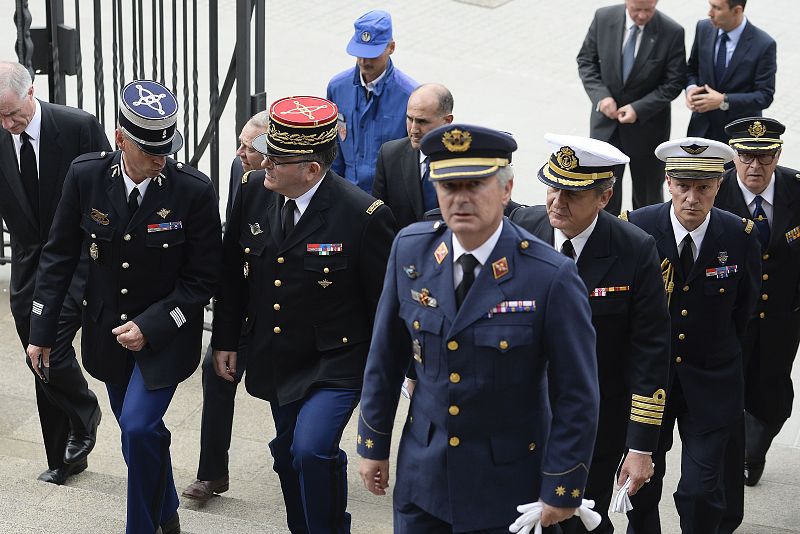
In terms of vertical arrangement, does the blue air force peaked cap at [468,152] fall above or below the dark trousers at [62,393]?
above

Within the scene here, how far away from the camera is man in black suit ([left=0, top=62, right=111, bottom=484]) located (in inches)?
225

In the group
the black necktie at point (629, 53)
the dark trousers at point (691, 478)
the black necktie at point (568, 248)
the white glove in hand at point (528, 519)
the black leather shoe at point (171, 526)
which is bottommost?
the black leather shoe at point (171, 526)

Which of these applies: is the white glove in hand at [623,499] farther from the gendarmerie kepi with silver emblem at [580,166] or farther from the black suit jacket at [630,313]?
the gendarmerie kepi with silver emblem at [580,166]

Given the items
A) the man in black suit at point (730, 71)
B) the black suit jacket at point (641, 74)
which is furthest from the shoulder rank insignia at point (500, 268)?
the black suit jacket at point (641, 74)

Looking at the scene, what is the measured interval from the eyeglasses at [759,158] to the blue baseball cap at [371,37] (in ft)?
6.96

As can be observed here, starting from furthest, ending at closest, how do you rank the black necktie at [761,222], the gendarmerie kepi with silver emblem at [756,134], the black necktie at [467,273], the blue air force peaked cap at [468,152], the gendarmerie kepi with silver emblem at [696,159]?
the black necktie at [761,222] → the gendarmerie kepi with silver emblem at [756,134] → the gendarmerie kepi with silver emblem at [696,159] → the black necktie at [467,273] → the blue air force peaked cap at [468,152]

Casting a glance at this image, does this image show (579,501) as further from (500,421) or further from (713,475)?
(713,475)

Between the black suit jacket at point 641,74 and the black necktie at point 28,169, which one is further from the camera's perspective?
the black suit jacket at point 641,74

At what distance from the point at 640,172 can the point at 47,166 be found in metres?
4.44

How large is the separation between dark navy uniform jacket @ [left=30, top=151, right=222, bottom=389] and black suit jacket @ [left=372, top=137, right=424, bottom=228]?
4.05ft

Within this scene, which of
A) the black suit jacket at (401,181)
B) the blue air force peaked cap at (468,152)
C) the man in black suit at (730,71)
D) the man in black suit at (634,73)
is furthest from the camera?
the man in black suit at (634,73)

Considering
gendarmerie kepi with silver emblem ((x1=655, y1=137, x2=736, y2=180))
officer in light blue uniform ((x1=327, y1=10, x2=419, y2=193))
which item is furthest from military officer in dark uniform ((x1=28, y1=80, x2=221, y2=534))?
officer in light blue uniform ((x1=327, y1=10, x2=419, y2=193))

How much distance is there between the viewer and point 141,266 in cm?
500

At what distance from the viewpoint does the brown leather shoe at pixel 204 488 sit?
5.86 meters
